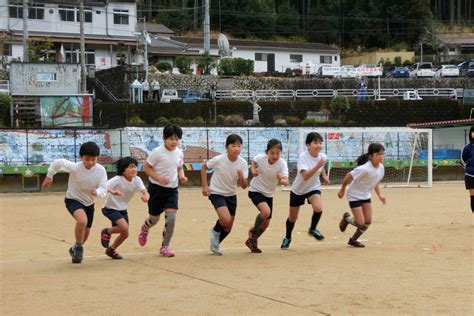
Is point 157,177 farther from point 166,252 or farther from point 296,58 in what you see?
point 296,58

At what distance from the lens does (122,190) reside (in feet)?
31.7

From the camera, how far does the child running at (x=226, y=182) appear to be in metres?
9.86

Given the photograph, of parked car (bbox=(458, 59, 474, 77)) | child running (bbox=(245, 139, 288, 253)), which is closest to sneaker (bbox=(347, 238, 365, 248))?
child running (bbox=(245, 139, 288, 253))

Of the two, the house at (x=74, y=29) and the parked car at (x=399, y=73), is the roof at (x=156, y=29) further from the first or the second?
the parked car at (x=399, y=73)

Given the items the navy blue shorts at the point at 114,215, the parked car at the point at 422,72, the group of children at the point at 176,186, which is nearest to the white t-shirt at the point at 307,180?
the group of children at the point at 176,186

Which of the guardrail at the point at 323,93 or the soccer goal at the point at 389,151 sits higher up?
the guardrail at the point at 323,93

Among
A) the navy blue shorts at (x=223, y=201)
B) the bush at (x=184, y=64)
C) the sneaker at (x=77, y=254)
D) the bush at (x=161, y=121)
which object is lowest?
the sneaker at (x=77, y=254)

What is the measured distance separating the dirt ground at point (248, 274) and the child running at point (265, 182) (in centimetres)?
37

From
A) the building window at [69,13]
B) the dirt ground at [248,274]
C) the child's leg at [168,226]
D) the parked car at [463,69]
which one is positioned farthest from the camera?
the building window at [69,13]

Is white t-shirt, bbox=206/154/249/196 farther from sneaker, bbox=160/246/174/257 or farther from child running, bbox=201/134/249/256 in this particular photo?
sneaker, bbox=160/246/174/257

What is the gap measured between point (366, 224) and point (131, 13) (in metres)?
50.9

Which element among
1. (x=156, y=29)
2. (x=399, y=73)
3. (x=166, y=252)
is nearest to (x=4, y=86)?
(x=156, y=29)

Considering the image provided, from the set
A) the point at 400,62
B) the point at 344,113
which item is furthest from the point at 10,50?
the point at 400,62

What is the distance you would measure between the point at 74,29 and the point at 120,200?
48.9 meters
